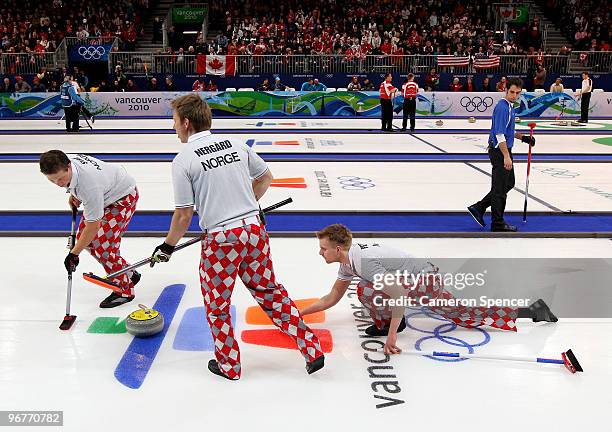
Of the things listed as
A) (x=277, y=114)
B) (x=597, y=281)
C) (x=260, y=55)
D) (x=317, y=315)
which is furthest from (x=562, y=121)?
(x=317, y=315)

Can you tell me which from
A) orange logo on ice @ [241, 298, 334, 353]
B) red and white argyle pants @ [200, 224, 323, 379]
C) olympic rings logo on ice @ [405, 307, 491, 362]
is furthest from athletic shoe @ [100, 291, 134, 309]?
olympic rings logo on ice @ [405, 307, 491, 362]

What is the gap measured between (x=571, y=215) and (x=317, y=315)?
16.0 feet

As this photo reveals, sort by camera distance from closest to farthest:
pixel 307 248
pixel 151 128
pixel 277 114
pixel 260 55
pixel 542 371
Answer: pixel 542 371, pixel 307 248, pixel 151 128, pixel 277 114, pixel 260 55

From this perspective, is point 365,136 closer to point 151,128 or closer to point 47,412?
point 151,128

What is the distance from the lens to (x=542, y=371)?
410 centimetres

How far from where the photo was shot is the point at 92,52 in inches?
1013

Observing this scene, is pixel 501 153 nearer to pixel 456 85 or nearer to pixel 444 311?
pixel 444 311

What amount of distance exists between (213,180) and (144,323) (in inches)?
61.3

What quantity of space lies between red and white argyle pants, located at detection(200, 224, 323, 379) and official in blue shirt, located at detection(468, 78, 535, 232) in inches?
165

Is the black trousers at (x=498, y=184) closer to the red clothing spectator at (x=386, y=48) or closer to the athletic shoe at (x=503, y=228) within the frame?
the athletic shoe at (x=503, y=228)

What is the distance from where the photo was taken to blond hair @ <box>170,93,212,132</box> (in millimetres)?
3668

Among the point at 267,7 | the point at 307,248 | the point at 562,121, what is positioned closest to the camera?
the point at 307,248

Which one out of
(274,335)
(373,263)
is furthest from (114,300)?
(373,263)

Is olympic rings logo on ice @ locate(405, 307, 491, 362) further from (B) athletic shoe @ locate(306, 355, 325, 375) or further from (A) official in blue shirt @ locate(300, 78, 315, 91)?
(A) official in blue shirt @ locate(300, 78, 315, 91)
